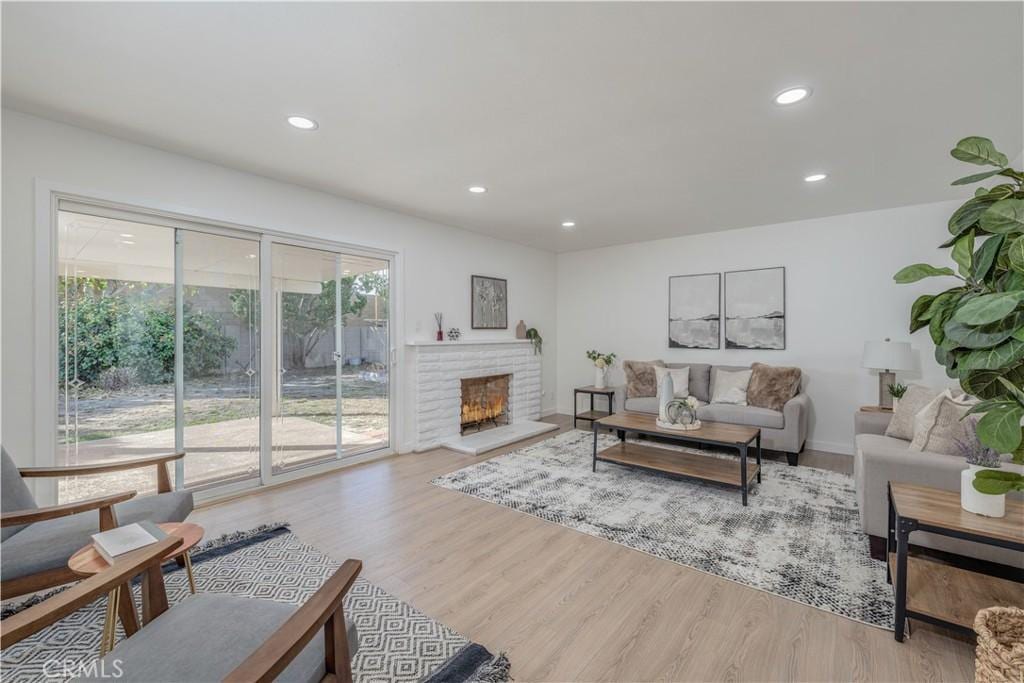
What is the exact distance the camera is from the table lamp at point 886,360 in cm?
384

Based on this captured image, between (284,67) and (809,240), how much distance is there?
5.14m

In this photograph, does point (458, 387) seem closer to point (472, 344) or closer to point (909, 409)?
point (472, 344)

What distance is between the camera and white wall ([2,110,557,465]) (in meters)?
2.47

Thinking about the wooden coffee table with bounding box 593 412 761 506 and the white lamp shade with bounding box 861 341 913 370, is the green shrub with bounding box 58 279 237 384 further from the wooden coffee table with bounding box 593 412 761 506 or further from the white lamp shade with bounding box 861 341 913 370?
the white lamp shade with bounding box 861 341 913 370

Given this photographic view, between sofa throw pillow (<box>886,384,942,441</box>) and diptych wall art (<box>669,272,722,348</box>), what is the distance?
2230 mm

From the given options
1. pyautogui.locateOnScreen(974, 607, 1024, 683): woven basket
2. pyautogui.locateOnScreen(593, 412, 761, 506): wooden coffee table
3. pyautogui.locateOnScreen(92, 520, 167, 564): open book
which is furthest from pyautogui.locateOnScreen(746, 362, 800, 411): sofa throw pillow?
pyautogui.locateOnScreen(92, 520, 167, 564): open book

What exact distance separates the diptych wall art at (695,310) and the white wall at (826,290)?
10cm

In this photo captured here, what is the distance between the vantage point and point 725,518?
2.98 metres

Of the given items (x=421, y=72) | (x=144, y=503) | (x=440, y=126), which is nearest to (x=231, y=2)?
(x=421, y=72)

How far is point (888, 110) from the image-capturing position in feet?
7.88

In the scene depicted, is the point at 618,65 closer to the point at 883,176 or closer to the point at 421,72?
the point at 421,72

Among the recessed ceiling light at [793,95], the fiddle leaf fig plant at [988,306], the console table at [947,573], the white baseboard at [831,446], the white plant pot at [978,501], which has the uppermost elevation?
the recessed ceiling light at [793,95]

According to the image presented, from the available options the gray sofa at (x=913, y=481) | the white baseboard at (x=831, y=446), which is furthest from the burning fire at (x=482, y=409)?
the gray sofa at (x=913, y=481)

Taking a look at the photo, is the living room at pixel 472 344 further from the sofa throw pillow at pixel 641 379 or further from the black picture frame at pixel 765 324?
the sofa throw pillow at pixel 641 379
